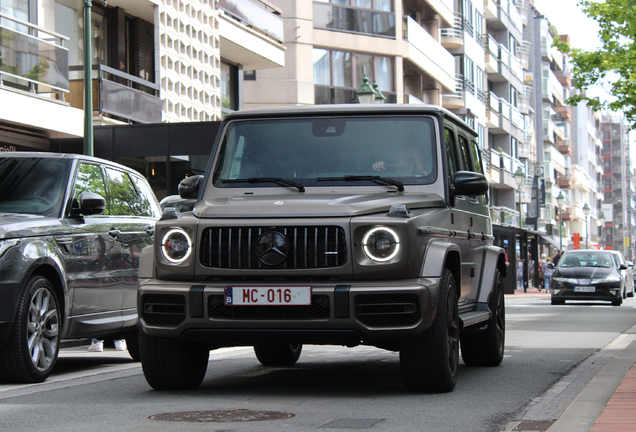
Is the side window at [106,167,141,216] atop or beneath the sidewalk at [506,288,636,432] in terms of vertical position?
atop

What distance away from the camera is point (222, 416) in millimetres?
6664

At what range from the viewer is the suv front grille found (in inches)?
286

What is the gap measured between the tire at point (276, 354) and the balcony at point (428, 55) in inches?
1296

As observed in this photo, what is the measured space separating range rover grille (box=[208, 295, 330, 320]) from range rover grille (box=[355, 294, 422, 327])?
0.84 ft

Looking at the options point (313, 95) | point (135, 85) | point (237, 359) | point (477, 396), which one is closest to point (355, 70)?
point (313, 95)

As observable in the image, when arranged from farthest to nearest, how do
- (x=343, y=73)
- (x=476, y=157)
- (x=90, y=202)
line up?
(x=343, y=73) < (x=476, y=157) < (x=90, y=202)

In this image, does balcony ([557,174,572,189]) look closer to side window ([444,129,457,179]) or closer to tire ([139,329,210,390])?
side window ([444,129,457,179])

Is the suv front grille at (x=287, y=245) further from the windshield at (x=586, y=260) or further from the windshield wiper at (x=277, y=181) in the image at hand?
the windshield at (x=586, y=260)

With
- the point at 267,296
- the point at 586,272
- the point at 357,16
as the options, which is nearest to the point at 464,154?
the point at 267,296

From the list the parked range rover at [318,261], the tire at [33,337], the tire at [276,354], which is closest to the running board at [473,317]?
the parked range rover at [318,261]

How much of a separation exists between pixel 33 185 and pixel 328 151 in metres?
2.77

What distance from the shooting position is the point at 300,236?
733 cm

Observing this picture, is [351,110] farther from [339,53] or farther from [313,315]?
[339,53]

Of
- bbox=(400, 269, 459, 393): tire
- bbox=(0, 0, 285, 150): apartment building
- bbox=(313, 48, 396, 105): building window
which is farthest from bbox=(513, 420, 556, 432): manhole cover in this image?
bbox=(313, 48, 396, 105): building window
